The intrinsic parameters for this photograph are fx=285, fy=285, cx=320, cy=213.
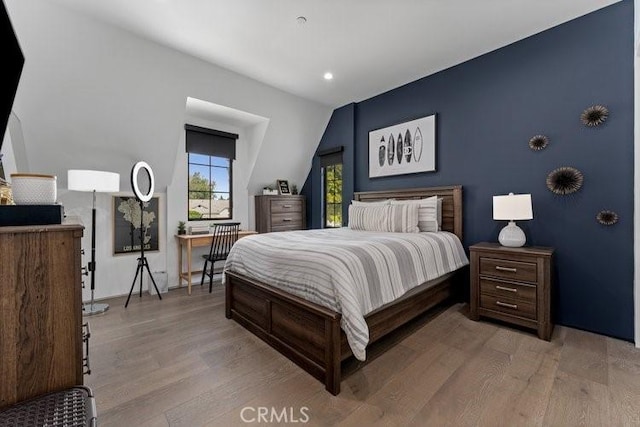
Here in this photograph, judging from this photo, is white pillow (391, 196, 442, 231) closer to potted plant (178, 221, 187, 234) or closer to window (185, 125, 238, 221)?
window (185, 125, 238, 221)

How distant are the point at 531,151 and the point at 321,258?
7.97 ft

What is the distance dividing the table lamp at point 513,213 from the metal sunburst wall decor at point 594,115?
0.79 meters

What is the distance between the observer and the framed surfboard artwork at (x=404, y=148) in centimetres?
358

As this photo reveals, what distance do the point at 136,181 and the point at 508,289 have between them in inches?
161

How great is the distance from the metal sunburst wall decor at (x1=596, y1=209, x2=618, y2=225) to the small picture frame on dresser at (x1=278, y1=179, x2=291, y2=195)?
403cm

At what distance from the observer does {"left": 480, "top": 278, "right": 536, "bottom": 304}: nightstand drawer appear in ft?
7.82

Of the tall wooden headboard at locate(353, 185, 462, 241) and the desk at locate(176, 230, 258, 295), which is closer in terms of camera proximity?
the tall wooden headboard at locate(353, 185, 462, 241)

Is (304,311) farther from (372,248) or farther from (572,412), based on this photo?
(572,412)

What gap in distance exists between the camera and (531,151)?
280cm

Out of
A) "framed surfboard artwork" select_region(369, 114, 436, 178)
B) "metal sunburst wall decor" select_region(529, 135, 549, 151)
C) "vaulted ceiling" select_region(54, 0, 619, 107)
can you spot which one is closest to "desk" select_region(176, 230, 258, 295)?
"vaulted ceiling" select_region(54, 0, 619, 107)

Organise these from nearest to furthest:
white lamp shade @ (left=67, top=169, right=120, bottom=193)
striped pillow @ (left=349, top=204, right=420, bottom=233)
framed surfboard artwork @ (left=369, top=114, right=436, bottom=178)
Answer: white lamp shade @ (left=67, top=169, right=120, bottom=193)
striped pillow @ (left=349, top=204, right=420, bottom=233)
framed surfboard artwork @ (left=369, top=114, right=436, bottom=178)

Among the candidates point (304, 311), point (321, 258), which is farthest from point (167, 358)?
point (321, 258)

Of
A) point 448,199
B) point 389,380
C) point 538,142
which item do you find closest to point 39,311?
point 389,380

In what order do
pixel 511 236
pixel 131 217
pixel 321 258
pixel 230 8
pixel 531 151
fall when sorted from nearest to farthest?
pixel 321 258 < pixel 230 8 < pixel 511 236 < pixel 531 151 < pixel 131 217
